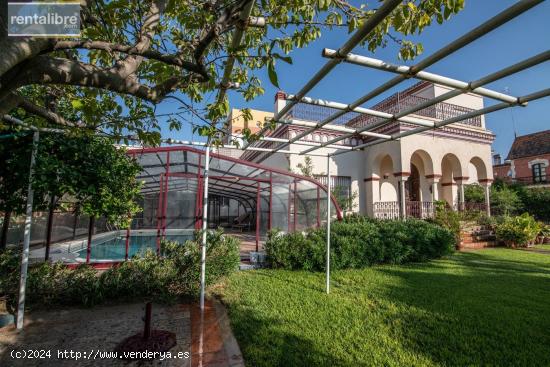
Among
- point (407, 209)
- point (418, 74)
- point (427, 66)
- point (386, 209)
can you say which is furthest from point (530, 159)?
point (427, 66)

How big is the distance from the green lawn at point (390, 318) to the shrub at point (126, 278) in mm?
683

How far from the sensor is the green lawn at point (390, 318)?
308 cm

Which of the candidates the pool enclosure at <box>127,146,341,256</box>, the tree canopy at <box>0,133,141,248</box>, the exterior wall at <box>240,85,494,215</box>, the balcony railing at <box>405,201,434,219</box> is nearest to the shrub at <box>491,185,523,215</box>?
the exterior wall at <box>240,85,494,215</box>

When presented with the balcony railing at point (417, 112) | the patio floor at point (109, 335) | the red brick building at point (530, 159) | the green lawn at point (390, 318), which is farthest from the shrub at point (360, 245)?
the red brick building at point (530, 159)

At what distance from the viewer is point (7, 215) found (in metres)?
4.90

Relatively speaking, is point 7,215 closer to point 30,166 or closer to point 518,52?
point 30,166

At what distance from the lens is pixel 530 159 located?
26.1 meters

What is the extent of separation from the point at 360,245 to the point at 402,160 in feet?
24.2

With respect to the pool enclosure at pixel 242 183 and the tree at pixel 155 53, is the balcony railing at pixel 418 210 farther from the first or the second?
the tree at pixel 155 53

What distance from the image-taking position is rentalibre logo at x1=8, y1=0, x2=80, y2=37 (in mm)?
1862

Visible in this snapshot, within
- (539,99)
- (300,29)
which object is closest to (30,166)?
(300,29)

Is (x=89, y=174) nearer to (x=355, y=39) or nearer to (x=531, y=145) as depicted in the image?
(x=355, y=39)

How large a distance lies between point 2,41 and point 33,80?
0.37 meters

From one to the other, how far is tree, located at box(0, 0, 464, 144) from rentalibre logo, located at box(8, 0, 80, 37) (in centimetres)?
12
